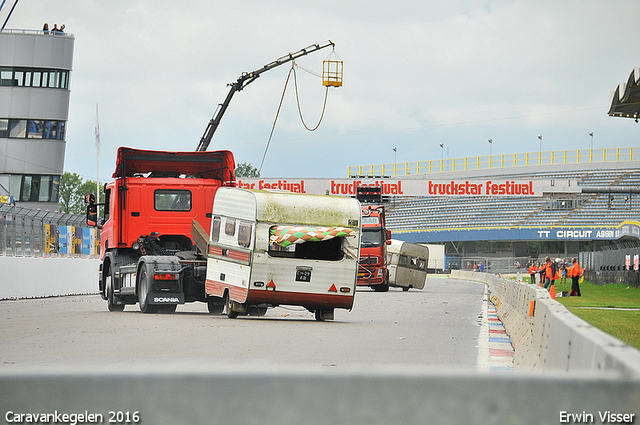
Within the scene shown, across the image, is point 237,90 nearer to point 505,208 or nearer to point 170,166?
point 170,166

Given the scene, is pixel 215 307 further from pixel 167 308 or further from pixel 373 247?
pixel 373 247

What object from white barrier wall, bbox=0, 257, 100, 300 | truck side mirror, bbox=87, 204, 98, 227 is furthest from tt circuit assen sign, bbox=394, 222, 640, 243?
truck side mirror, bbox=87, 204, 98, 227

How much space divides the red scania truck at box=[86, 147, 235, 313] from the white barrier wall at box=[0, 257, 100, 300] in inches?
296

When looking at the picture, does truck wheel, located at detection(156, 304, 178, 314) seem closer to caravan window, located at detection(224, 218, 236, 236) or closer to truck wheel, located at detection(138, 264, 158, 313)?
truck wheel, located at detection(138, 264, 158, 313)

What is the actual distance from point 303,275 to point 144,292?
3577mm

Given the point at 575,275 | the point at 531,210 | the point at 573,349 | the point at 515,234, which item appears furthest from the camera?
the point at 531,210

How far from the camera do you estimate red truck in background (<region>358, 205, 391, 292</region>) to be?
3741 cm

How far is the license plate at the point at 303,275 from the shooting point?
55.3 feet

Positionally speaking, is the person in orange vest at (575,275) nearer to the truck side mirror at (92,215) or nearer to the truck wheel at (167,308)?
the truck wheel at (167,308)

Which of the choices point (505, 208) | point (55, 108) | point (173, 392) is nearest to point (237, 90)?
point (55, 108)

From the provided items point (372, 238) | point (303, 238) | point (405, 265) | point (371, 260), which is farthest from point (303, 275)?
point (405, 265)

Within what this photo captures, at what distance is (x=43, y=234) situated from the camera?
27719mm

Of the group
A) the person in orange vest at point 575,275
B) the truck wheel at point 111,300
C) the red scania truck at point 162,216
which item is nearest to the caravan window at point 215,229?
the red scania truck at point 162,216

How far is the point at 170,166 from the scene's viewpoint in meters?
18.6
